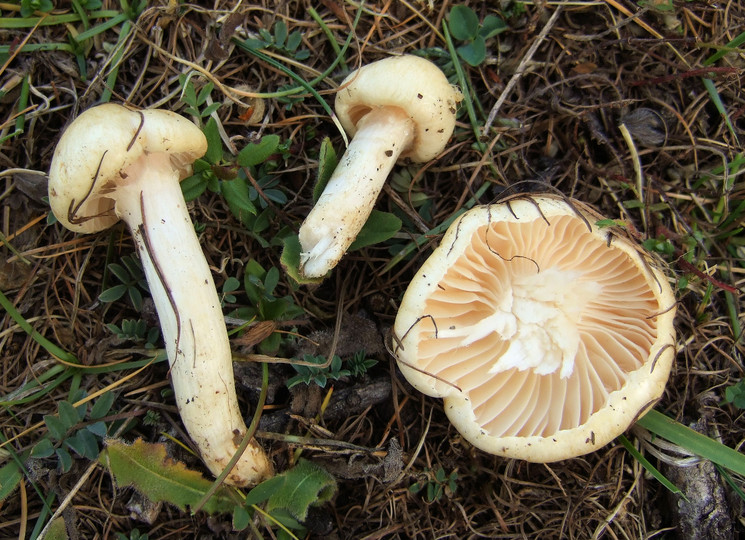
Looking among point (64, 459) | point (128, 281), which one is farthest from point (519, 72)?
→ point (64, 459)

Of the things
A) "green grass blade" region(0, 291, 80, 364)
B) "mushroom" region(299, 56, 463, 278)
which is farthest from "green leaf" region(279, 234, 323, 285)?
"green grass blade" region(0, 291, 80, 364)

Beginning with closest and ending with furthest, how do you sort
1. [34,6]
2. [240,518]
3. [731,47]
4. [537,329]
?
1. [240,518]
2. [537,329]
3. [34,6]
4. [731,47]

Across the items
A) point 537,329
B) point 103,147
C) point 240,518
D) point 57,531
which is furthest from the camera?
point 537,329

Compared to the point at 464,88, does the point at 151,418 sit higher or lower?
lower

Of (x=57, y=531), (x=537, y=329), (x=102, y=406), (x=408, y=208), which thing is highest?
(x=408, y=208)

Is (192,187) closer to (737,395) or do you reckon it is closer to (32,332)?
(32,332)

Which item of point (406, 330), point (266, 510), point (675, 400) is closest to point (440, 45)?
point (406, 330)

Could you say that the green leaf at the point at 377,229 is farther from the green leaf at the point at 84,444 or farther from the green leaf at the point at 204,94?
the green leaf at the point at 84,444
